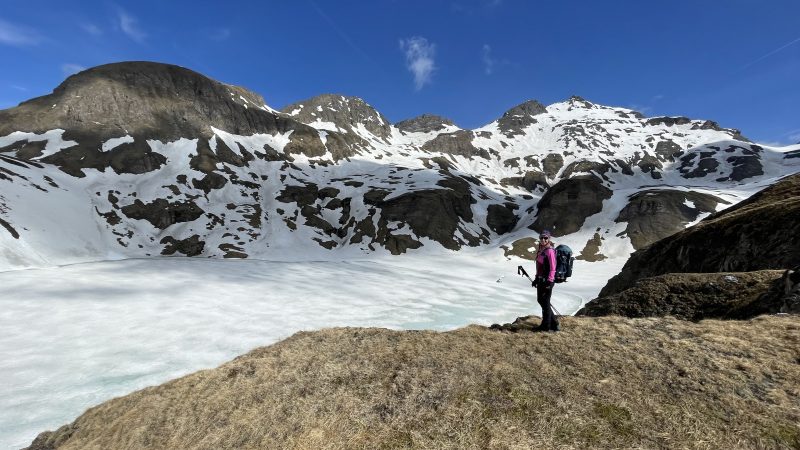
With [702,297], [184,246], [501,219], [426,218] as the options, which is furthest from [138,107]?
[702,297]

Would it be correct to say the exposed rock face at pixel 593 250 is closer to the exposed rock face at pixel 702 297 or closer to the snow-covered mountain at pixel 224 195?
the snow-covered mountain at pixel 224 195

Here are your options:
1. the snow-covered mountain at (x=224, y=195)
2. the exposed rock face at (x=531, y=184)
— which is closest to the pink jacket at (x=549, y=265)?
the snow-covered mountain at (x=224, y=195)

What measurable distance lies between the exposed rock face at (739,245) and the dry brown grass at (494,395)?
1508 cm

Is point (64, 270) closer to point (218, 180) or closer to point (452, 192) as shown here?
point (218, 180)

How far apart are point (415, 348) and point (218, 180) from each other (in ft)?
397

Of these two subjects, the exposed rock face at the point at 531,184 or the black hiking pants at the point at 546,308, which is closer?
the black hiking pants at the point at 546,308

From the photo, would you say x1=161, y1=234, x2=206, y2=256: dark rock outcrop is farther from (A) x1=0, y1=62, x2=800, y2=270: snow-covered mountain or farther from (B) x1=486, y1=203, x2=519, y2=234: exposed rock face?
(B) x1=486, y1=203, x2=519, y2=234: exposed rock face

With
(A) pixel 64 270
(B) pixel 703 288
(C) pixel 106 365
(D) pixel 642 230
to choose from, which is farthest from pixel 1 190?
(D) pixel 642 230

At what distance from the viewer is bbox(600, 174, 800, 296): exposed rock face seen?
2175cm

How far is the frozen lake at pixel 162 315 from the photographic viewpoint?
62.8ft

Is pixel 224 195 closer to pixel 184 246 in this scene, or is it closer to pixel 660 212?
pixel 184 246

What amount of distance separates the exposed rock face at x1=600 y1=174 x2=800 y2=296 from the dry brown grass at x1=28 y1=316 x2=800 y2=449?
1508 centimetres

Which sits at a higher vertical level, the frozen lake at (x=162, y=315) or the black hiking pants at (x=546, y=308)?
the black hiking pants at (x=546, y=308)

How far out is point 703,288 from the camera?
1669cm
